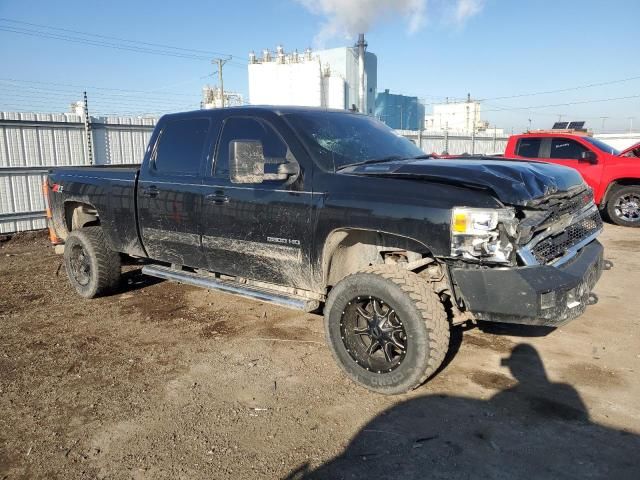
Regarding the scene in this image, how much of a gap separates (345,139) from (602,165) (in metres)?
8.13

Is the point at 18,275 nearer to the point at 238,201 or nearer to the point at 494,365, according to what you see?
the point at 238,201

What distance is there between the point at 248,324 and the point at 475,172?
2.79 m

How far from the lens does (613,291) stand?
5855 mm

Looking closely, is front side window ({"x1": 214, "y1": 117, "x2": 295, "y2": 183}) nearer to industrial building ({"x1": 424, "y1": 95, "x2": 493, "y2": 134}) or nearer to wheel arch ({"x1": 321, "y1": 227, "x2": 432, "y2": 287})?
wheel arch ({"x1": 321, "y1": 227, "x2": 432, "y2": 287})

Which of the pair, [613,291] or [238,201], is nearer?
[238,201]

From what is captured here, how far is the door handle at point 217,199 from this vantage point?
171 inches

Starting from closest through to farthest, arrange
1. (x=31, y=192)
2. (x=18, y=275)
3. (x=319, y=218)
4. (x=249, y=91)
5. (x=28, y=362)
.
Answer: (x=319, y=218), (x=28, y=362), (x=18, y=275), (x=31, y=192), (x=249, y=91)

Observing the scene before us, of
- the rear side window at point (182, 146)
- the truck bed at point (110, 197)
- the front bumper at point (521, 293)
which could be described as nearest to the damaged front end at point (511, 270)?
the front bumper at point (521, 293)

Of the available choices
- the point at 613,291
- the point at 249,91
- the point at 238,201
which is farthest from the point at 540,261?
the point at 249,91

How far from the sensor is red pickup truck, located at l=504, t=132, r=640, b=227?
398 inches

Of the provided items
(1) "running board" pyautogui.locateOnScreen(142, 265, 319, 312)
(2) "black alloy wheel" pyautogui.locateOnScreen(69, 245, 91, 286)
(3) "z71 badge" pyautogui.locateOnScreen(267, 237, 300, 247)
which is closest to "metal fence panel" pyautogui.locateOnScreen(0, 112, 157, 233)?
(2) "black alloy wheel" pyautogui.locateOnScreen(69, 245, 91, 286)

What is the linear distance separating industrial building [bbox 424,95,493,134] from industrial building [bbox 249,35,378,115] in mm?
13498

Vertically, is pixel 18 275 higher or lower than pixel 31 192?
lower

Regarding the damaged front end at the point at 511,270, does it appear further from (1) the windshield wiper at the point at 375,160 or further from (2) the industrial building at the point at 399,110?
(2) the industrial building at the point at 399,110
